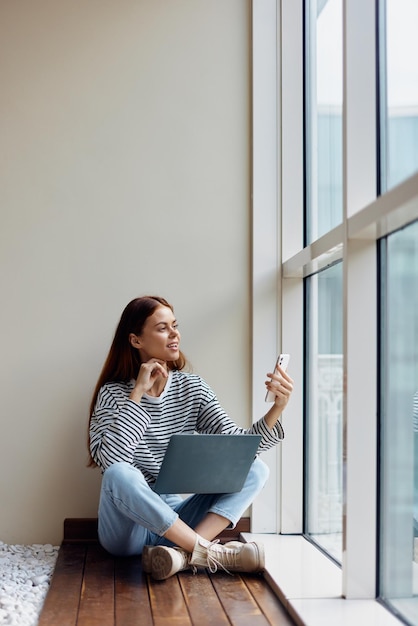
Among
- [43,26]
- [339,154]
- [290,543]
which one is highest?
[43,26]

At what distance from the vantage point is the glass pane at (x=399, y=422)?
1979 millimetres

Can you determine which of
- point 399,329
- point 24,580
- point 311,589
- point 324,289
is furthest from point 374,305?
point 24,580

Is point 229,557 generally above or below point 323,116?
below

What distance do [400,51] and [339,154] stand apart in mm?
607

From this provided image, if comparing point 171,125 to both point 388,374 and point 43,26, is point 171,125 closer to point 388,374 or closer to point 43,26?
point 43,26

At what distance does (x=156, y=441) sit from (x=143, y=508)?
387 mm

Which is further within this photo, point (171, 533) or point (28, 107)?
point (28, 107)

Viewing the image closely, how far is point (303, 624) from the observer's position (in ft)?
6.68

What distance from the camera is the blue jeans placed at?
2.54 metres

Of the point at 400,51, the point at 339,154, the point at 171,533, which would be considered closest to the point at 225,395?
the point at 171,533

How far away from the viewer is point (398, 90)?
2.10m

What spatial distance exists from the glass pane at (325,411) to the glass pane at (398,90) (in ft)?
1.86

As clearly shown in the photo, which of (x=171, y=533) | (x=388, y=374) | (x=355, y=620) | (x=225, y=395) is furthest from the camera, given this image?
(x=225, y=395)

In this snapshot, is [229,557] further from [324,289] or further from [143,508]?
[324,289]
